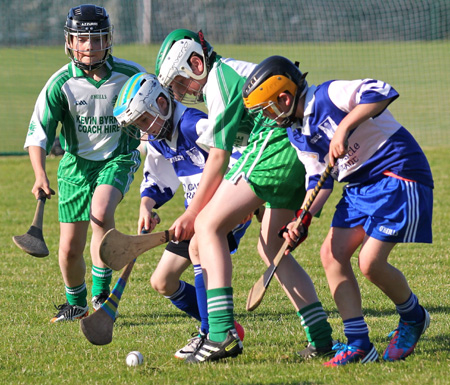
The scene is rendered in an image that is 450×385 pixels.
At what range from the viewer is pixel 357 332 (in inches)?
149

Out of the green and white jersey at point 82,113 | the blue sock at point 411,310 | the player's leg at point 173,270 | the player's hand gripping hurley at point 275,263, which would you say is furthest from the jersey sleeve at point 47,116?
the blue sock at point 411,310

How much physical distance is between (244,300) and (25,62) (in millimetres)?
19821

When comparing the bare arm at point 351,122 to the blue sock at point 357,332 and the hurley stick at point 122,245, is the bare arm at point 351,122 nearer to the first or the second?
the blue sock at point 357,332

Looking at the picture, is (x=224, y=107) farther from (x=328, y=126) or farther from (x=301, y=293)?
(x=301, y=293)

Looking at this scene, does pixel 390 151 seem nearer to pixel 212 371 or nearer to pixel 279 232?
pixel 279 232

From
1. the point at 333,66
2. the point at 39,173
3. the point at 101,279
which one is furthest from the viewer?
the point at 333,66

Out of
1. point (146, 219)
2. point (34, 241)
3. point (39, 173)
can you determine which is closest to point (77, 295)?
point (34, 241)

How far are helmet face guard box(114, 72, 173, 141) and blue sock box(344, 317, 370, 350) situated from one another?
1399 millimetres

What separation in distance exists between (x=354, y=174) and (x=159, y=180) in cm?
133

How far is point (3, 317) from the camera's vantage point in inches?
205

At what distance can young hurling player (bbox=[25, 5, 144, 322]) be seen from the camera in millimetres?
5281

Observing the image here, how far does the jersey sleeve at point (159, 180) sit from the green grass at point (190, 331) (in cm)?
82

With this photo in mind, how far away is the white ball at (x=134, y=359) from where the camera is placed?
394cm

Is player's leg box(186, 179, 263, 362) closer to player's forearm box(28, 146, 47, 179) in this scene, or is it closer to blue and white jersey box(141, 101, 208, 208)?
blue and white jersey box(141, 101, 208, 208)
